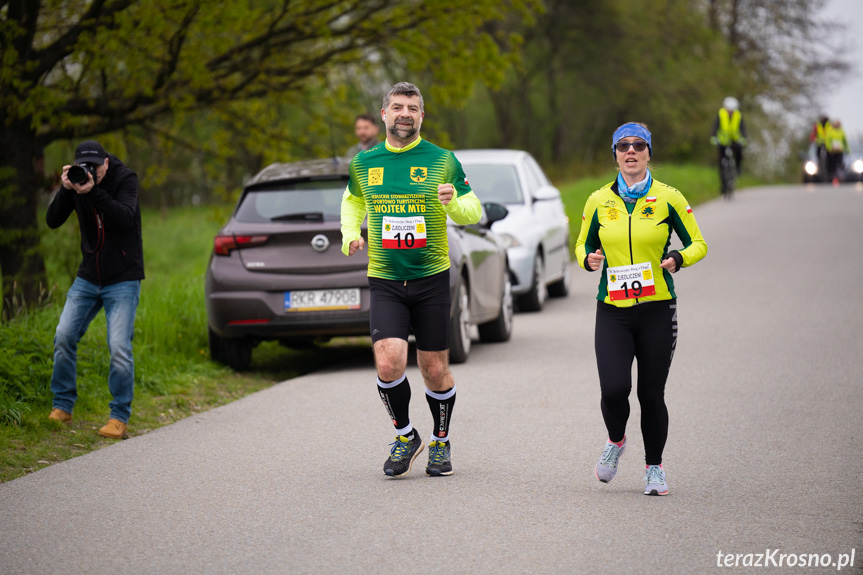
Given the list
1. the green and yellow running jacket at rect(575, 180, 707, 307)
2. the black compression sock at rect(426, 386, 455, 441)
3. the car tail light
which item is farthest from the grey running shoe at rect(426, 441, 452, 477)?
the car tail light

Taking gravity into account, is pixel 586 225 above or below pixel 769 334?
above

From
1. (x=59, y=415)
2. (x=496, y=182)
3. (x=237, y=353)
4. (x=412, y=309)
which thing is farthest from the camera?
(x=496, y=182)

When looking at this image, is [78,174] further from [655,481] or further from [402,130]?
[655,481]

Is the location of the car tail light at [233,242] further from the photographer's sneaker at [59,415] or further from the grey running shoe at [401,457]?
the grey running shoe at [401,457]

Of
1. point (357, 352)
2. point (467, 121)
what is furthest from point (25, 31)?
point (467, 121)

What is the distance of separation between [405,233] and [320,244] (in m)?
3.51

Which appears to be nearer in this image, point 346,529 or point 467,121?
point 346,529

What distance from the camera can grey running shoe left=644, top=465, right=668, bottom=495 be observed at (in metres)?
5.82

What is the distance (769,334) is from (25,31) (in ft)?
26.7

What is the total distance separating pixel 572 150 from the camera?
47.9m

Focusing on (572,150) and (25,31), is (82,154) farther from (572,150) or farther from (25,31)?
(572,150)

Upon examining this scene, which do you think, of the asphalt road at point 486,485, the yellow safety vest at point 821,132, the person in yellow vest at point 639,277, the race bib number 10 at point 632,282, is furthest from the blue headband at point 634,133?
the yellow safety vest at point 821,132

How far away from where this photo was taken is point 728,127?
27094 millimetres

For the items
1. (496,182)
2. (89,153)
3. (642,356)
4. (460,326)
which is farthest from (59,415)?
(496,182)
